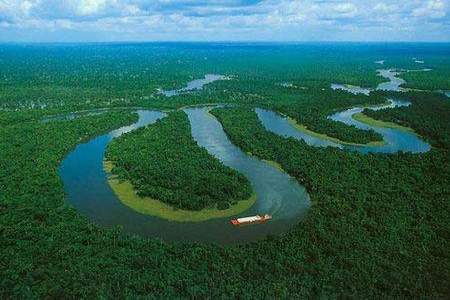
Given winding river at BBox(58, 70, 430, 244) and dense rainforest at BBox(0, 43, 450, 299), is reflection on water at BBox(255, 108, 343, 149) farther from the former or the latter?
dense rainforest at BBox(0, 43, 450, 299)

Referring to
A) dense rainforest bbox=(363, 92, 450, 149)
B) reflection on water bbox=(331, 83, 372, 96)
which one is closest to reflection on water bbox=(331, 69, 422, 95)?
reflection on water bbox=(331, 83, 372, 96)

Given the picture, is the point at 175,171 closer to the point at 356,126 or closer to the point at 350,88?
the point at 356,126

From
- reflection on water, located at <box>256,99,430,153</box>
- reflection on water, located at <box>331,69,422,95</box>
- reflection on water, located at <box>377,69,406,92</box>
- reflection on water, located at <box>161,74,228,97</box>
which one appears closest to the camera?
reflection on water, located at <box>256,99,430,153</box>

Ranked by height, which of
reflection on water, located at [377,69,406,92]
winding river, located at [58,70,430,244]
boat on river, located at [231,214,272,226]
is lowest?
reflection on water, located at [377,69,406,92]

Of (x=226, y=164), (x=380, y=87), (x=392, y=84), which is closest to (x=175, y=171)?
(x=226, y=164)

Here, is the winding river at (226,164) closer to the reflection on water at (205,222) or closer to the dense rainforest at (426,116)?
the reflection on water at (205,222)

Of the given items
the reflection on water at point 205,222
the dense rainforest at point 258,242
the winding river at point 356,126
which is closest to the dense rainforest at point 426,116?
the dense rainforest at point 258,242
